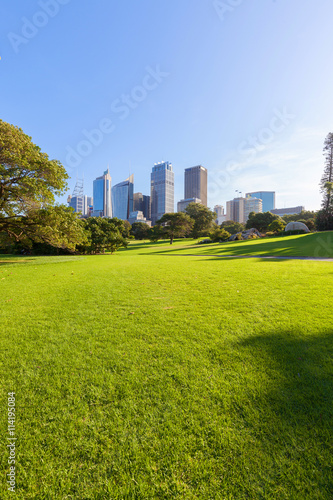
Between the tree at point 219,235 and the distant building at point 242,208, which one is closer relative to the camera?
the tree at point 219,235

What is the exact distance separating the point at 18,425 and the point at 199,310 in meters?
3.05

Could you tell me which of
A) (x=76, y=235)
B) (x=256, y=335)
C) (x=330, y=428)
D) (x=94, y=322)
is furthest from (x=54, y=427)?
(x=76, y=235)

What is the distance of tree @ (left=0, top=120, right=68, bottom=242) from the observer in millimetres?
11055

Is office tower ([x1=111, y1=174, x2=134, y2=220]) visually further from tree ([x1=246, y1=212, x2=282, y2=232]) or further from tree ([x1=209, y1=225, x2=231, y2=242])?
tree ([x1=209, y1=225, x2=231, y2=242])

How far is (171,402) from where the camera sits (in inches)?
77.2

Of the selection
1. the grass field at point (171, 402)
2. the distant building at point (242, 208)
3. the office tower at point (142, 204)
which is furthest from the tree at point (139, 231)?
the office tower at point (142, 204)

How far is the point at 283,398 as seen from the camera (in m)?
1.97

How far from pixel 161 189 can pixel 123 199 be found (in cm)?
3490

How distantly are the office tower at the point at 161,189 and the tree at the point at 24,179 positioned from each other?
538 feet

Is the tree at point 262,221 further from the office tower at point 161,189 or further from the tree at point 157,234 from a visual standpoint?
the office tower at point 161,189

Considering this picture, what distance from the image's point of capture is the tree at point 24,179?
36.3 ft

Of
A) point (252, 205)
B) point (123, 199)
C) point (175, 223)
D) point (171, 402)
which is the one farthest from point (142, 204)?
point (171, 402)

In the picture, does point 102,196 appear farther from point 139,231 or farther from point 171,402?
point 171,402

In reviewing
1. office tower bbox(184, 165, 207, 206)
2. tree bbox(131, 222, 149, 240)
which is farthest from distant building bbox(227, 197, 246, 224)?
tree bbox(131, 222, 149, 240)
